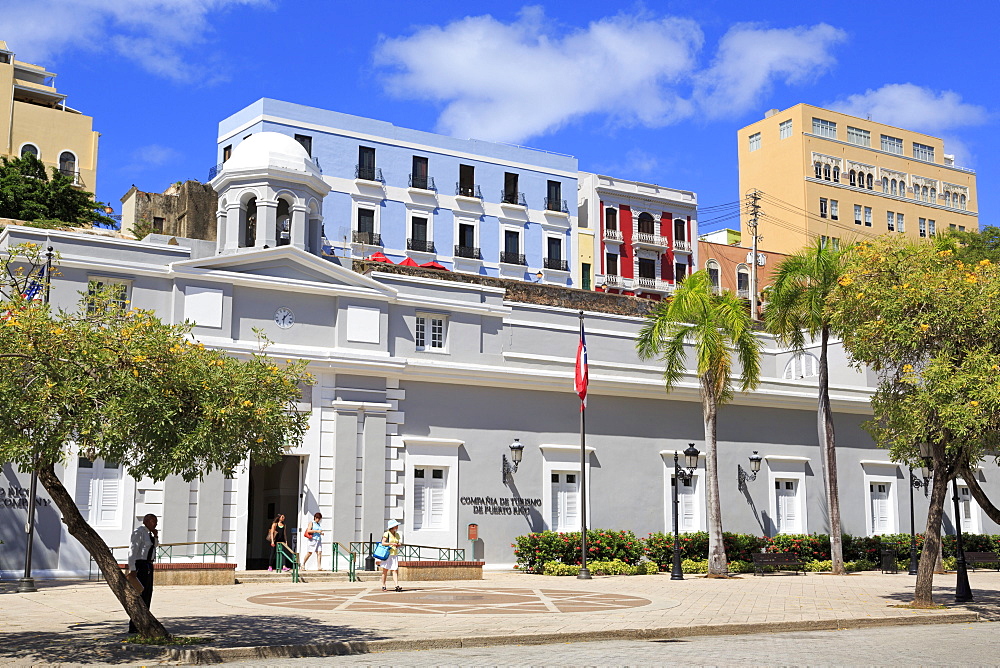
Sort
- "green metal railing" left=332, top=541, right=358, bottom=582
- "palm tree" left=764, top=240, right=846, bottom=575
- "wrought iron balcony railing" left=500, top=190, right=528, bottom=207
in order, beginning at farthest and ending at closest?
1. "wrought iron balcony railing" left=500, top=190, right=528, bottom=207
2. "palm tree" left=764, top=240, right=846, bottom=575
3. "green metal railing" left=332, top=541, right=358, bottom=582

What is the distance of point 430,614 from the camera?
58.0ft

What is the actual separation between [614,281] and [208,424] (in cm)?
4527

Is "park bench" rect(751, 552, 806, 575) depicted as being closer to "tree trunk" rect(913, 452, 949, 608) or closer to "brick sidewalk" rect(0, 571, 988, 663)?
"brick sidewalk" rect(0, 571, 988, 663)

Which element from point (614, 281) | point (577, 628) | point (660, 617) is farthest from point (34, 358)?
point (614, 281)

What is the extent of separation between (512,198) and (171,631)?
1680 inches

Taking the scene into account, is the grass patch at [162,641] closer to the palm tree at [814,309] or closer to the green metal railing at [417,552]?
the green metal railing at [417,552]

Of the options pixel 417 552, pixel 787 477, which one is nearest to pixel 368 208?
pixel 787 477

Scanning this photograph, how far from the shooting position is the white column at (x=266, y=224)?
29000 mm

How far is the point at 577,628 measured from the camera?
1587cm

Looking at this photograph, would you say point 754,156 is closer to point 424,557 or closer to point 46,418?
point 424,557

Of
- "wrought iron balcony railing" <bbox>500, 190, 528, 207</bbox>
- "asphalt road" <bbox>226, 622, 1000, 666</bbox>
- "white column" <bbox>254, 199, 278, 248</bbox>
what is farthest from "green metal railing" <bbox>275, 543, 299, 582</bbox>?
"wrought iron balcony railing" <bbox>500, 190, 528, 207</bbox>

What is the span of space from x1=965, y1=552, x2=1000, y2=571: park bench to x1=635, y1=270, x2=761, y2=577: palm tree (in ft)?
34.3

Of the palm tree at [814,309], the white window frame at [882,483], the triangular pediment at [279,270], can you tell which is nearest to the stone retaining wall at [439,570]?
the triangular pediment at [279,270]

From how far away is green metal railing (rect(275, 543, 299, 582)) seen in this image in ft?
82.3
